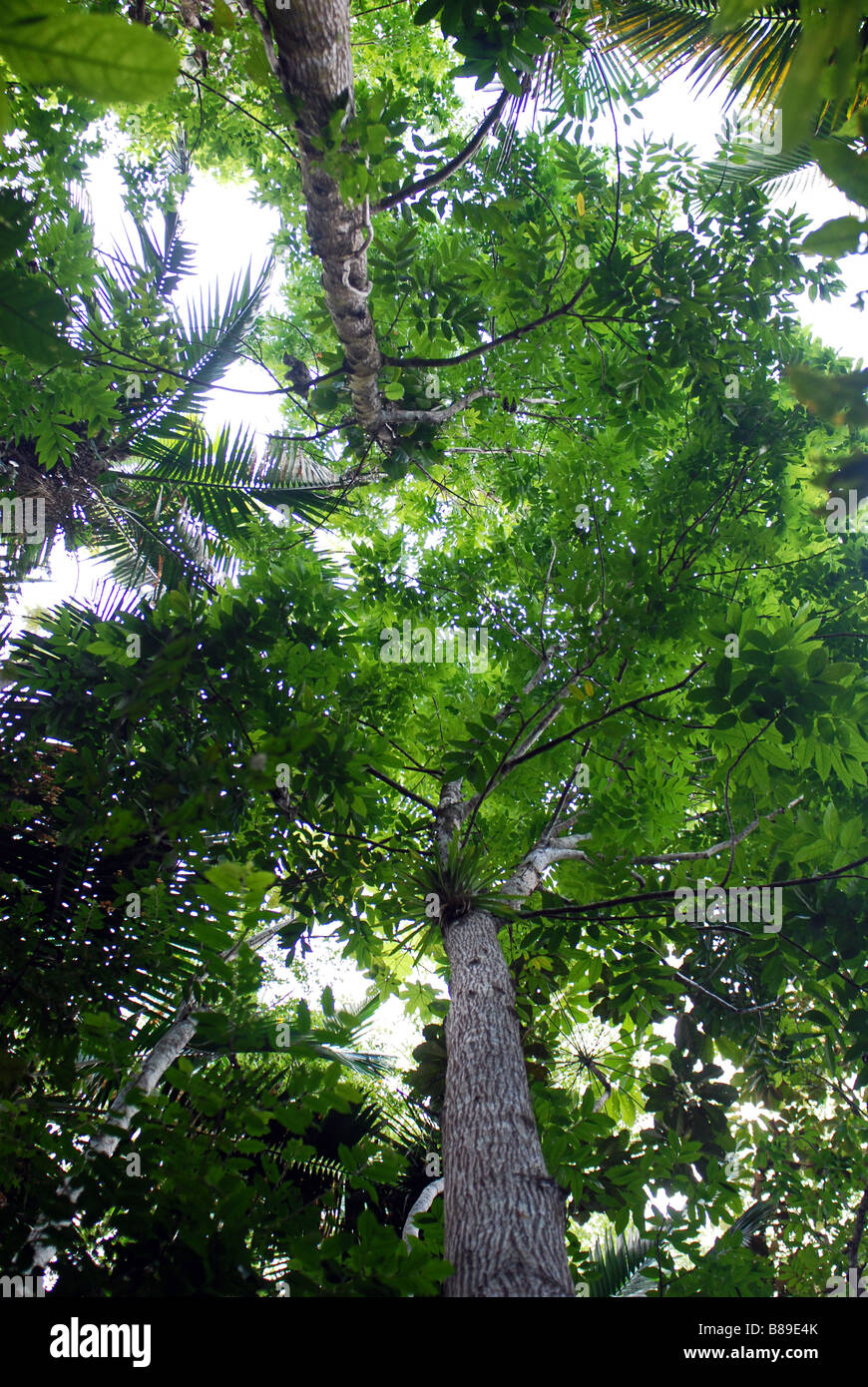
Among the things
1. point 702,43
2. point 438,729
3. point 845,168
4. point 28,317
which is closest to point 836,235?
point 845,168

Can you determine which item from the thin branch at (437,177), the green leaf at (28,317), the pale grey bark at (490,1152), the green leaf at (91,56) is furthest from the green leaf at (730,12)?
the thin branch at (437,177)

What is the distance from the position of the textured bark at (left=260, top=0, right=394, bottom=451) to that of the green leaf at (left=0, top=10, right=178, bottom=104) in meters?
2.76

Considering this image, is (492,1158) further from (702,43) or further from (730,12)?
(702,43)

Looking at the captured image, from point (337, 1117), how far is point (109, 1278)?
15.9 feet

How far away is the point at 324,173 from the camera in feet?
9.81

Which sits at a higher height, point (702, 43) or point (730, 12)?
point (702, 43)

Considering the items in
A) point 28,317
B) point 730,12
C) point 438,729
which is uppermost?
point 438,729

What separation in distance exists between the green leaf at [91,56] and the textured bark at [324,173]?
2.76m

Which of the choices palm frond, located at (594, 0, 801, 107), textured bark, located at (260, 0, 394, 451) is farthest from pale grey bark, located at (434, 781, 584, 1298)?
palm frond, located at (594, 0, 801, 107)

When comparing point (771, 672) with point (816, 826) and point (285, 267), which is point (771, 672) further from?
point (285, 267)

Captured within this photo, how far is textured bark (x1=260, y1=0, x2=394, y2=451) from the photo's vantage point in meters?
2.61

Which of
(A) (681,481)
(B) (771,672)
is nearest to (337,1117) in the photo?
(B) (771,672)

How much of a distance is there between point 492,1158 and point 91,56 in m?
3.02
